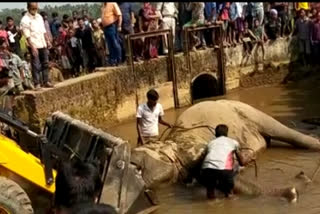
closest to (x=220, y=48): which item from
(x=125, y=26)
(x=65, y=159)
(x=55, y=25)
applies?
(x=125, y=26)

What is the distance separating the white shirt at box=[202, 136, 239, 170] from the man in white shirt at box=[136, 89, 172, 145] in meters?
1.44

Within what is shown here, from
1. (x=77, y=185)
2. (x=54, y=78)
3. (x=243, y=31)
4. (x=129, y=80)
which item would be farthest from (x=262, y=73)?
(x=77, y=185)

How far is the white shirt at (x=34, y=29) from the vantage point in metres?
12.7

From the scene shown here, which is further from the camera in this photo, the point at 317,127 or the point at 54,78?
the point at 54,78

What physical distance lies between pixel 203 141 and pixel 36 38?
13.3ft

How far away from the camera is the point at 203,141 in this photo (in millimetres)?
10656

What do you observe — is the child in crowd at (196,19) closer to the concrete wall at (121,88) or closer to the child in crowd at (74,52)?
the concrete wall at (121,88)

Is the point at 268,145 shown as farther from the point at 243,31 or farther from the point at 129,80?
the point at 243,31

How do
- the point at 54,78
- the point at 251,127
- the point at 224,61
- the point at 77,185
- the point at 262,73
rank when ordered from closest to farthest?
the point at 77,185 < the point at 251,127 < the point at 54,78 < the point at 224,61 < the point at 262,73

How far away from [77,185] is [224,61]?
14595 millimetres

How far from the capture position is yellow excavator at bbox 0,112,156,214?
6.79 m

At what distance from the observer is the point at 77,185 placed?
4195 millimetres

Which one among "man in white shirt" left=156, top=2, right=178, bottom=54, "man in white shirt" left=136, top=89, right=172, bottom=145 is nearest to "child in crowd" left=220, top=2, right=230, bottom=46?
"man in white shirt" left=156, top=2, right=178, bottom=54

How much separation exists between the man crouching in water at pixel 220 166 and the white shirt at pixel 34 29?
485 centimetres
